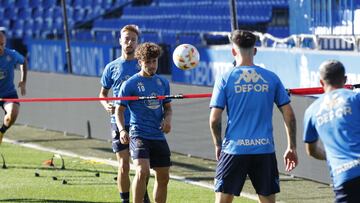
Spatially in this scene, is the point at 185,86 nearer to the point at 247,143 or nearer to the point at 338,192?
the point at 247,143

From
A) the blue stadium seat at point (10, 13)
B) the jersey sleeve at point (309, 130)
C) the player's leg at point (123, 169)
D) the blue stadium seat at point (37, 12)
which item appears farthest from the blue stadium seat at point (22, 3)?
the jersey sleeve at point (309, 130)

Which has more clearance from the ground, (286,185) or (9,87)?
(9,87)

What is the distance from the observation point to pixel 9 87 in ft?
52.2

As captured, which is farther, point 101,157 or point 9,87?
point 101,157

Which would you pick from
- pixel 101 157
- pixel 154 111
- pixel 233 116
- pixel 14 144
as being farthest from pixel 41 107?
pixel 233 116

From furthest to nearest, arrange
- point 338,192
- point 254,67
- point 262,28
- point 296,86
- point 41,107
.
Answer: point 262,28
point 41,107
point 296,86
point 254,67
point 338,192

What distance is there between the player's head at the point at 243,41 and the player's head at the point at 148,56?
203 cm

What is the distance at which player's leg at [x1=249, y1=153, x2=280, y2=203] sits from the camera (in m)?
9.00

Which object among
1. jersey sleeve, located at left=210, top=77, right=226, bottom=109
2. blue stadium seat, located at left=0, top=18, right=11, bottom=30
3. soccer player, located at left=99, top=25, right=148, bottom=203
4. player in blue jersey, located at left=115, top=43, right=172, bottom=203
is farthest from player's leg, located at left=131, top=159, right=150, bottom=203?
blue stadium seat, located at left=0, top=18, right=11, bottom=30

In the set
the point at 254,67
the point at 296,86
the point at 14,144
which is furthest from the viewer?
the point at 14,144

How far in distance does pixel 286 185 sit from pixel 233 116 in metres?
5.17

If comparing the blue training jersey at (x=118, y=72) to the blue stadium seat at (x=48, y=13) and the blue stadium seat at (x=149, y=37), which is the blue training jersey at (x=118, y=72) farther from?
the blue stadium seat at (x=48, y=13)

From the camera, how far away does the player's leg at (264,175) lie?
900 centimetres

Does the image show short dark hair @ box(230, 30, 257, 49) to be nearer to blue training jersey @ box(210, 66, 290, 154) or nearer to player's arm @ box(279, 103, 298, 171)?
blue training jersey @ box(210, 66, 290, 154)
